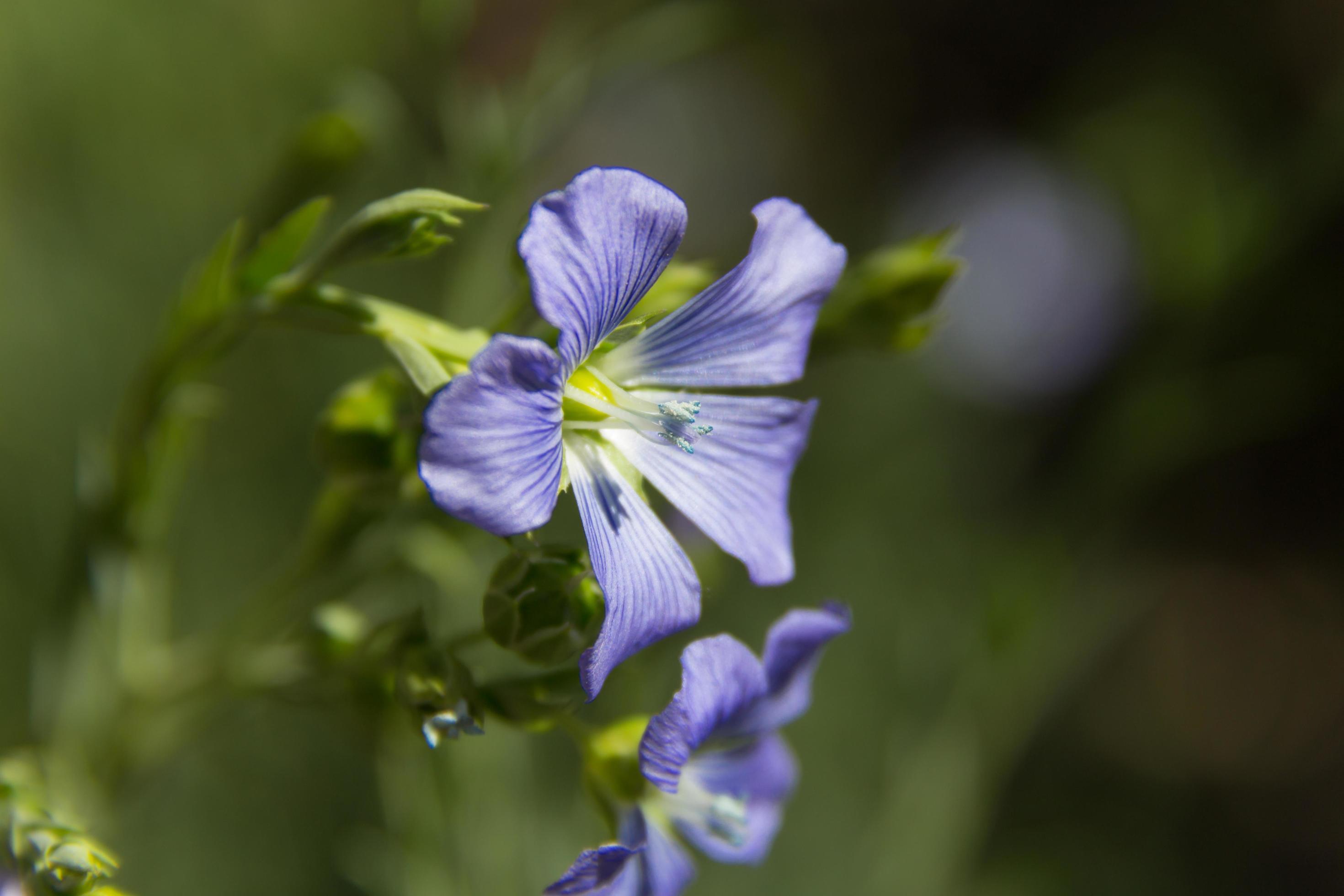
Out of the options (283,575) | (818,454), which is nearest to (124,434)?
(283,575)

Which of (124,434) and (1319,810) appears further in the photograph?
(1319,810)

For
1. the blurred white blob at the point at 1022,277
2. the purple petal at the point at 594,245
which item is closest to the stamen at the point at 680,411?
the purple petal at the point at 594,245

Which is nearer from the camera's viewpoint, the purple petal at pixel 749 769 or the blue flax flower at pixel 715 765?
the blue flax flower at pixel 715 765

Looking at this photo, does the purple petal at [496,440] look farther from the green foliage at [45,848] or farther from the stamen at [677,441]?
the green foliage at [45,848]

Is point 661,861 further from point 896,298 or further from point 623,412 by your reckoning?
point 896,298

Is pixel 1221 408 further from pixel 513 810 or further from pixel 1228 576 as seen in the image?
pixel 1228 576

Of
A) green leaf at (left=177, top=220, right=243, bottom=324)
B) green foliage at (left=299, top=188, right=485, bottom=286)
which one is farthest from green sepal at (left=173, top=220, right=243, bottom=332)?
→ green foliage at (left=299, top=188, right=485, bottom=286)

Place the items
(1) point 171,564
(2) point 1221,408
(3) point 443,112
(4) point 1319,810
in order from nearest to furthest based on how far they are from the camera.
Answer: (3) point 443,112
(2) point 1221,408
(1) point 171,564
(4) point 1319,810

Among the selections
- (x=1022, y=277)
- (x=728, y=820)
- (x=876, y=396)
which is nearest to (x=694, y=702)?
(x=728, y=820)
